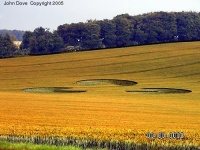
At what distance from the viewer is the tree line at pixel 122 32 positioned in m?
103

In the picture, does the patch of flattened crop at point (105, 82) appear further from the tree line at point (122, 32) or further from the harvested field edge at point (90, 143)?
the tree line at point (122, 32)

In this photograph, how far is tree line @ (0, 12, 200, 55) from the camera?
338 feet

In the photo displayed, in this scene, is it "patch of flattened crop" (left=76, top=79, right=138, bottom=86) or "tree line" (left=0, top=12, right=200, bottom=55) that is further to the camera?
"tree line" (left=0, top=12, right=200, bottom=55)

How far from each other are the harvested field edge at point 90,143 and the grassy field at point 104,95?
0.29 meters

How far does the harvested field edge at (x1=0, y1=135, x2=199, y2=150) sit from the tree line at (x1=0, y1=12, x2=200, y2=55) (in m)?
80.2

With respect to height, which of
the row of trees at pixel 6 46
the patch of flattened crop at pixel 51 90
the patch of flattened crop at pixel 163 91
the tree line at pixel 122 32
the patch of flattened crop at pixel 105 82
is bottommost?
the patch of flattened crop at pixel 163 91

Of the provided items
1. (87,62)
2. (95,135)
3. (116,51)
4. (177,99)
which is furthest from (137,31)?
(95,135)

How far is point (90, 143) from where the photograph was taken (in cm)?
1695

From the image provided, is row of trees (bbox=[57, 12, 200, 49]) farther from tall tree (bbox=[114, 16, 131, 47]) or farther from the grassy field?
the grassy field

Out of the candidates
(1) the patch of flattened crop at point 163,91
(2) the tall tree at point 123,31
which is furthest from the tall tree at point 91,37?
(1) the patch of flattened crop at point 163,91

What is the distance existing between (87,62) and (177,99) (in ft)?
99.3

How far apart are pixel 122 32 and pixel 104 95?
67.4 metres

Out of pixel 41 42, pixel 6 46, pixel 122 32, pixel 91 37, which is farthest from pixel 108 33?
pixel 6 46


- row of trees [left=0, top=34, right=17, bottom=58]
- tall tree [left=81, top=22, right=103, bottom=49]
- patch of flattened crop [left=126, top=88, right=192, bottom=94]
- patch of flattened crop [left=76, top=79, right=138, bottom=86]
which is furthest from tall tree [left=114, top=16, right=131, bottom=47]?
patch of flattened crop [left=126, top=88, right=192, bottom=94]
